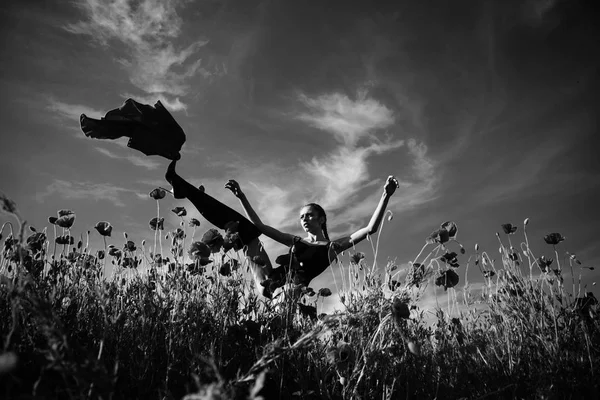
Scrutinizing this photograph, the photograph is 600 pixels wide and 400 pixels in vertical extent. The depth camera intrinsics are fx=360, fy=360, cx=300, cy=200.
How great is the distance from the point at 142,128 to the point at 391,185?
2.97 m

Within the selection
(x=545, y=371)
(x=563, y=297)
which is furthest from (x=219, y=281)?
(x=563, y=297)

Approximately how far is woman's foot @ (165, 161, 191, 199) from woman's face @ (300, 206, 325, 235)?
6.33 feet

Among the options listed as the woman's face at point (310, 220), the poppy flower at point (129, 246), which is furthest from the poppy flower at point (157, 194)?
the woman's face at point (310, 220)

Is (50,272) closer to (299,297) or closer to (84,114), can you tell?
(84,114)

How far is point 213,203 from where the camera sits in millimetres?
4434

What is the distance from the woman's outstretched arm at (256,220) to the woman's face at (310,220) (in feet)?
1.30

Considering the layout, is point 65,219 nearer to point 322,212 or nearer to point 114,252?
point 114,252

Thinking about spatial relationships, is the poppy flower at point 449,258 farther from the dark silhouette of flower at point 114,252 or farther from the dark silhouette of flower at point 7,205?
the dark silhouette of flower at point 114,252

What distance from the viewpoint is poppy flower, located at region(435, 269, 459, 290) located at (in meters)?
2.80

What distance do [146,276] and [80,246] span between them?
165 centimetres

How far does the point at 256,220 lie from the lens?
16.4 ft

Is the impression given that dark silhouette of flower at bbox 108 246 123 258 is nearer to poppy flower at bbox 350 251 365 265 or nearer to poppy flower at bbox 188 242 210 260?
poppy flower at bbox 188 242 210 260

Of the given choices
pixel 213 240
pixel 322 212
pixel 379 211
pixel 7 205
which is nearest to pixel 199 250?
pixel 213 240

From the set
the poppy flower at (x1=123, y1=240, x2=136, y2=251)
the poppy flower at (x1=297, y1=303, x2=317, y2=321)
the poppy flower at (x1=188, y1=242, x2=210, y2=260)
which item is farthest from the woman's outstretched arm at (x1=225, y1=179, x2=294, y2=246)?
the poppy flower at (x1=297, y1=303, x2=317, y2=321)
